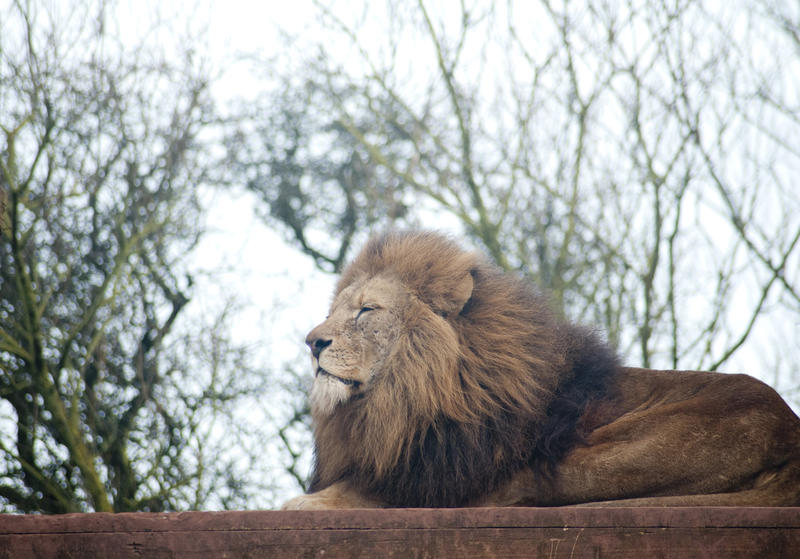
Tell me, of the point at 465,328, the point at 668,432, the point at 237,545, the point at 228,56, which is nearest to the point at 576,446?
the point at 668,432

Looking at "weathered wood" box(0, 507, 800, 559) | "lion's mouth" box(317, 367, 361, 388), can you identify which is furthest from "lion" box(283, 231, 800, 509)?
"weathered wood" box(0, 507, 800, 559)

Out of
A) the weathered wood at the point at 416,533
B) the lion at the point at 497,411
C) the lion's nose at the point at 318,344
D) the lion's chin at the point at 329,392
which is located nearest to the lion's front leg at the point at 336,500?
the lion at the point at 497,411

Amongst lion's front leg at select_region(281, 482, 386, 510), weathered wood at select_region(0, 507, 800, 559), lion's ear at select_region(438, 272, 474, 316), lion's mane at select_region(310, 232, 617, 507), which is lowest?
weathered wood at select_region(0, 507, 800, 559)

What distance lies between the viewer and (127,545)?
2287 mm

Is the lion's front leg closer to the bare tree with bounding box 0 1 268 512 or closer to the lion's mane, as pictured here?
the lion's mane

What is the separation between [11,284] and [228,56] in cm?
307

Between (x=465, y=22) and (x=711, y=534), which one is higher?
(x=465, y=22)

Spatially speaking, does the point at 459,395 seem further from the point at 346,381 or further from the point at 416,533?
the point at 416,533

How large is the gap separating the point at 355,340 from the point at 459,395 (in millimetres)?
461

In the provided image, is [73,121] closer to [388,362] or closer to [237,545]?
[388,362]

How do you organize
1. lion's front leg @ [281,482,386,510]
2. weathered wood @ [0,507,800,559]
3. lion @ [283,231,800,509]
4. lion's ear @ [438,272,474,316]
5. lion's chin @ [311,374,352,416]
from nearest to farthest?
weathered wood @ [0,507,800,559] < lion @ [283,231,800,509] < lion's front leg @ [281,482,386,510] < lion's chin @ [311,374,352,416] < lion's ear @ [438,272,474,316]

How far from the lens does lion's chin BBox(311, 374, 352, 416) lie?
11.0 feet

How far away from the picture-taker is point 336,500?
3201 mm

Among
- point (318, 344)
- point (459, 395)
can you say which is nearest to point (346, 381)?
point (318, 344)
